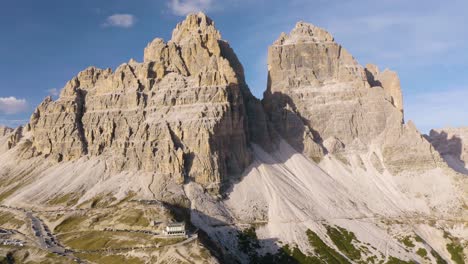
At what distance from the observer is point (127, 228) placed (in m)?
184

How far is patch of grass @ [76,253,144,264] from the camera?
494ft

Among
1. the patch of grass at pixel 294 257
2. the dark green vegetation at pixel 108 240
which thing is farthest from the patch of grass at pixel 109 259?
the patch of grass at pixel 294 257

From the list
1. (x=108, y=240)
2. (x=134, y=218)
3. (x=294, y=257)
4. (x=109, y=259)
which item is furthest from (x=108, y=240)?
(x=294, y=257)

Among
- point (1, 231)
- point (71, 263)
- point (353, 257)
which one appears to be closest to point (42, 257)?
point (71, 263)

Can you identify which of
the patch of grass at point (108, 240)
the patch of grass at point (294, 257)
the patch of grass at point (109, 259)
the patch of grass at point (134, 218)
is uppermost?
the patch of grass at point (134, 218)

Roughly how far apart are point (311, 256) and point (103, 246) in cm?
8095

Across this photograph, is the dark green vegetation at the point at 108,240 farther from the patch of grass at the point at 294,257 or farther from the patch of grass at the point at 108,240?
the patch of grass at the point at 294,257

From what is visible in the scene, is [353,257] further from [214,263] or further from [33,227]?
[33,227]

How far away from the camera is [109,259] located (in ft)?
505

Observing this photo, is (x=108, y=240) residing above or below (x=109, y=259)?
above

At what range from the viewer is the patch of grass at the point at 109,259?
494 feet

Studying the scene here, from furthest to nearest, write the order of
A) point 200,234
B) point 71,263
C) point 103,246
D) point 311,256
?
point 311,256 → point 200,234 → point 103,246 → point 71,263

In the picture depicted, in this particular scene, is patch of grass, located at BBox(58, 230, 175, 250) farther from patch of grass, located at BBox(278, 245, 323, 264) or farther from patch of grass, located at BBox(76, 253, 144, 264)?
patch of grass, located at BBox(278, 245, 323, 264)

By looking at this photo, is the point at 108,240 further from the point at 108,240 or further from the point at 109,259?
the point at 109,259
